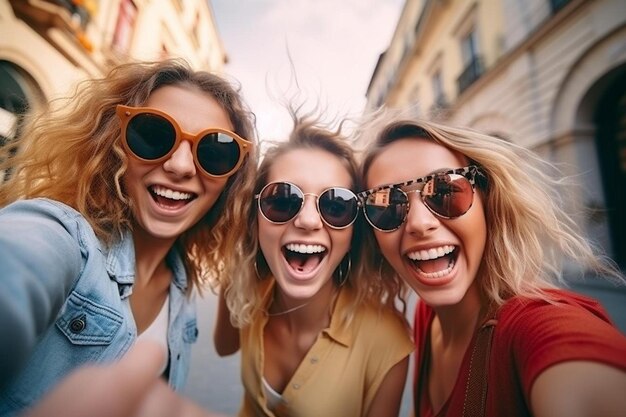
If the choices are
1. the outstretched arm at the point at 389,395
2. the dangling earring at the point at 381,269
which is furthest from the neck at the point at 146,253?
the outstretched arm at the point at 389,395

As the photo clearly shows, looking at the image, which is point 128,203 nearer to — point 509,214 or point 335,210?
point 335,210

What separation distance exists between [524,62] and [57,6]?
36.6ft

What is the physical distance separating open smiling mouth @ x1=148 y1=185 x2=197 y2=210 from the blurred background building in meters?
4.80

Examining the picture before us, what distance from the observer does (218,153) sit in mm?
1578

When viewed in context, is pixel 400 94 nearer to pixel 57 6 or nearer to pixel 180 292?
pixel 57 6

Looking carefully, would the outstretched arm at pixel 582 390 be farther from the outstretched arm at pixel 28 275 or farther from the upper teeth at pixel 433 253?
the outstretched arm at pixel 28 275

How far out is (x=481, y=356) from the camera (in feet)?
3.65

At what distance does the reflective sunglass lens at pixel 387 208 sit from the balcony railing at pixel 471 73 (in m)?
11.7

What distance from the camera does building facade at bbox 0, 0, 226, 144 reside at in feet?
15.2

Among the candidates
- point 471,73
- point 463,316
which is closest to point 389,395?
point 463,316

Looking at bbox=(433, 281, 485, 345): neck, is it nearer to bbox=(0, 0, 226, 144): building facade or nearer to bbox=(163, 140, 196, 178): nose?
bbox=(163, 140, 196, 178): nose

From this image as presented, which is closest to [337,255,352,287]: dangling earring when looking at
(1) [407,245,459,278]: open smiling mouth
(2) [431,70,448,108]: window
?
(1) [407,245,459,278]: open smiling mouth

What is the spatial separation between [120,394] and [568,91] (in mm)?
10183

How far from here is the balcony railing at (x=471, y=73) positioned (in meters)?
10.8
